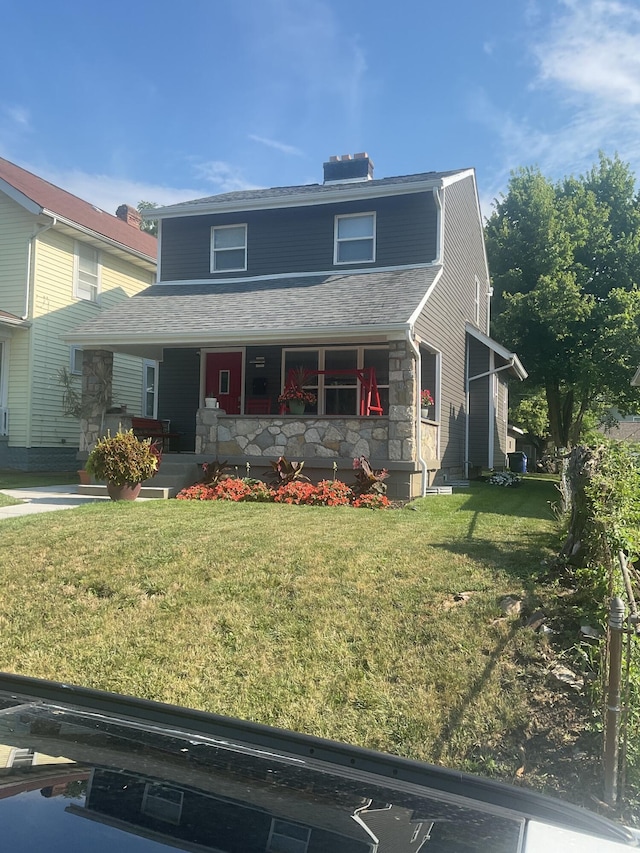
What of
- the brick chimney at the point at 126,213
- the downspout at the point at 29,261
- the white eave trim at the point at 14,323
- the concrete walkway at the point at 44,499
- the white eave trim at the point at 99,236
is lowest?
the concrete walkway at the point at 44,499

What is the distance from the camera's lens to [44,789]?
1.47m

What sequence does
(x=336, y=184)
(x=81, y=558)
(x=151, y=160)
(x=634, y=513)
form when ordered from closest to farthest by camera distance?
(x=634, y=513)
(x=81, y=558)
(x=151, y=160)
(x=336, y=184)

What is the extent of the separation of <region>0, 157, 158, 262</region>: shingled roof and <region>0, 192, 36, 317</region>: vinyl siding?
555mm

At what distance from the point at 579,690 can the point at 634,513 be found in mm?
1526

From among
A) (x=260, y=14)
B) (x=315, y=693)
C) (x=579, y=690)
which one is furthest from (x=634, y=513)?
(x=260, y=14)

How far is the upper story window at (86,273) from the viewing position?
17.8 meters

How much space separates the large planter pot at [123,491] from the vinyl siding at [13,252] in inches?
336

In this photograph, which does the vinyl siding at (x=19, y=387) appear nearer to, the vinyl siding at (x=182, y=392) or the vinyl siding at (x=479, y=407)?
the vinyl siding at (x=182, y=392)

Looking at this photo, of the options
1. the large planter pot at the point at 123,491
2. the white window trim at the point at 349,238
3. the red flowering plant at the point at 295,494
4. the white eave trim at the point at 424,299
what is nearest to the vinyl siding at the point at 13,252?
the white window trim at the point at 349,238

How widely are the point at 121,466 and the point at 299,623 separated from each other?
5.89 meters

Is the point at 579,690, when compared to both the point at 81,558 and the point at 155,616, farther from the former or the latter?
the point at 81,558

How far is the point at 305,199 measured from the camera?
14805mm

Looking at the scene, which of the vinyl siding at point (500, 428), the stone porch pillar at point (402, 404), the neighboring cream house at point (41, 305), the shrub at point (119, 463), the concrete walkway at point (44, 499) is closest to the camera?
the concrete walkway at point (44, 499)

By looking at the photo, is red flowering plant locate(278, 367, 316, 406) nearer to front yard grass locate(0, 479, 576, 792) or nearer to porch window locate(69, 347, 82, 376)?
front yard grass locate(0, 479, 576, 792)
